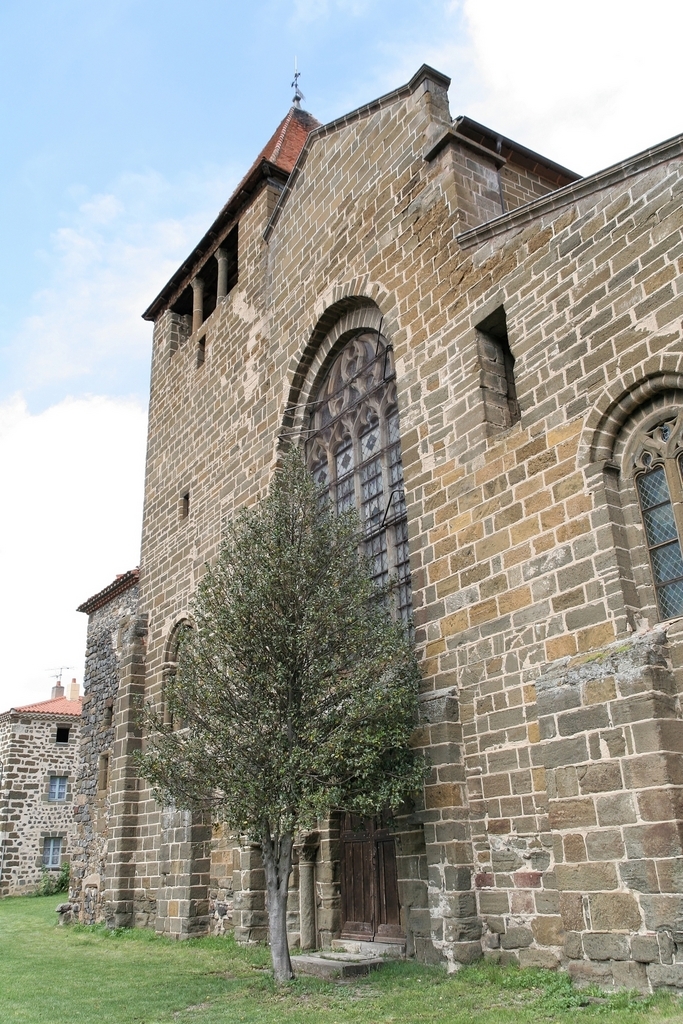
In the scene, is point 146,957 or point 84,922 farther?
point 84,922

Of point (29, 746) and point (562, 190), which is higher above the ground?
point (562, 190)

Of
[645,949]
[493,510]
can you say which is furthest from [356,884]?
[493,510]

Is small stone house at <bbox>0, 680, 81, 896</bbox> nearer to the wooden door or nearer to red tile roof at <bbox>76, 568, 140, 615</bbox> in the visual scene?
red tile roof at <bbox>76, 568, 140, 615</bbox>

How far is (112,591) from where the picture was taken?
1872 cm

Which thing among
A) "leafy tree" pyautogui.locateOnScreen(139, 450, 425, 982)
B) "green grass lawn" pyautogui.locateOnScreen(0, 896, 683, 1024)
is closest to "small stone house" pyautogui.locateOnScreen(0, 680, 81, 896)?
"green grass lawn" pyautogui.locateOnScreen(0, 896, 683, 1024)

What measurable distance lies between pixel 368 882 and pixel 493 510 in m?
4.74

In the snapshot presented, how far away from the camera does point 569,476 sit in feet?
24.9

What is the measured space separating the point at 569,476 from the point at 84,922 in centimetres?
1375

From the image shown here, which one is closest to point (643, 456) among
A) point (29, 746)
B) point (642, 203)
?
point (642, 203)

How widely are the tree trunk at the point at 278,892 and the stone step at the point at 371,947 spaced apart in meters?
1.17

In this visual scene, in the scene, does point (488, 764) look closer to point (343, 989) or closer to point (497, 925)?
point (497, 925)

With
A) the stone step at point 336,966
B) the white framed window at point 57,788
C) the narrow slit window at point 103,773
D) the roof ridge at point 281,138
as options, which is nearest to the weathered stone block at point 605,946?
the stone step at point 336,966

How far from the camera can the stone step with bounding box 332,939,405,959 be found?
8641 mm

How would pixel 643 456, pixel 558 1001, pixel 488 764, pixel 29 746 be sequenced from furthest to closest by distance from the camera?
1. pixel 29 746
2. pixel 488 764
3. pixel 643 456
4. pixel 558 1001
